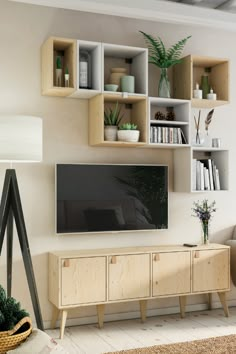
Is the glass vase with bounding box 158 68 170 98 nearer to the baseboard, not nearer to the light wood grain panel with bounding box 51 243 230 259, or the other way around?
the light wood grain panel with bounding box 51 243 230 259

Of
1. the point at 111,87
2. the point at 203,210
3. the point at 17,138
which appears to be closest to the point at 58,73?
the point at 111,87

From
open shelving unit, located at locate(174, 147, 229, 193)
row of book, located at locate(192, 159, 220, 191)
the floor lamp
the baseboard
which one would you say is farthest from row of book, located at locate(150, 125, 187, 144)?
the baseboard

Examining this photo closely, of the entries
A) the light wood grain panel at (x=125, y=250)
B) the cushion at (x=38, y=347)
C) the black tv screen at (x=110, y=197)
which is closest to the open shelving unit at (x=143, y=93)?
the black tv screen at (x=110, y=197)

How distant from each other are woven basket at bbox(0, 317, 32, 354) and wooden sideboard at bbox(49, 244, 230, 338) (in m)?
1.55

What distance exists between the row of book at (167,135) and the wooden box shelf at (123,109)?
95 mm

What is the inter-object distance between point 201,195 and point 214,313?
1.09m

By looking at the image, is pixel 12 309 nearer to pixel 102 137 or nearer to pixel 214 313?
pixel 102 137

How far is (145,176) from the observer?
183 inches

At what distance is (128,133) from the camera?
430 cm

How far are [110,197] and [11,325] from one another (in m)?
2.14

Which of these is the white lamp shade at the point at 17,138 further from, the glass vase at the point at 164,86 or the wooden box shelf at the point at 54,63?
the glass vase at the point at 164,86

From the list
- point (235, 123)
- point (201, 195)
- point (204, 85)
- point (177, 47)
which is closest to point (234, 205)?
point (201, 195)

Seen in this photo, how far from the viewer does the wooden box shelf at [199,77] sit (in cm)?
462

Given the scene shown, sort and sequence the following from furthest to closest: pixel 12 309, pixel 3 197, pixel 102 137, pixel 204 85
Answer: pixel 204 85 < pixel 102 137 < pixel 3 197 < pixel 12 309
